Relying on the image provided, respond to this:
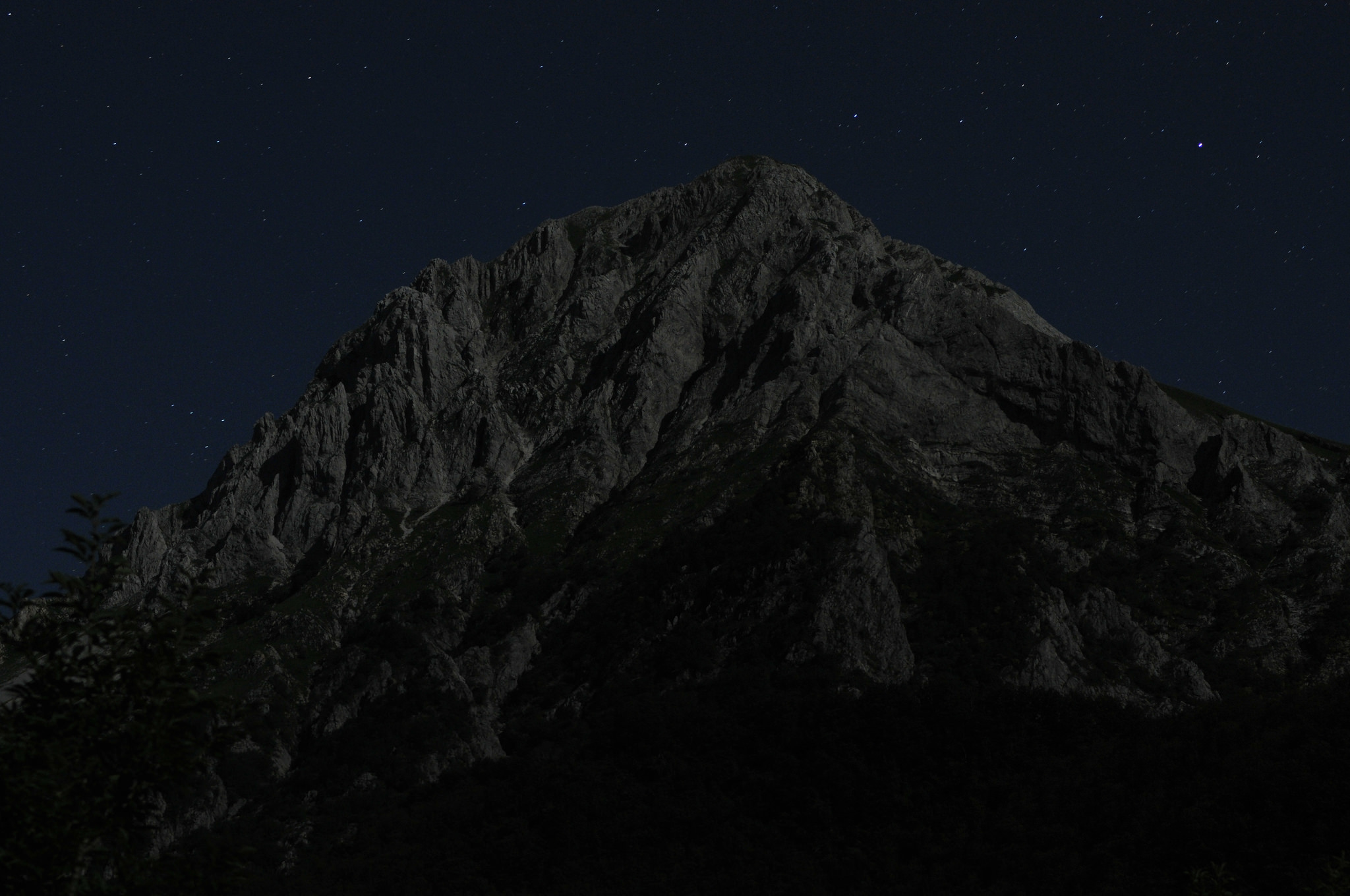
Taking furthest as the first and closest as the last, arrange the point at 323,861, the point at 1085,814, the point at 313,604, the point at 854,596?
the point at 313,604, the point at 854,596, the point at 323,861, the point at 1085,814

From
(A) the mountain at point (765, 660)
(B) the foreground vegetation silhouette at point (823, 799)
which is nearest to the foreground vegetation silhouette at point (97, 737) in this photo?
(B) the foreground vegetation silhouette at point (823, 799)

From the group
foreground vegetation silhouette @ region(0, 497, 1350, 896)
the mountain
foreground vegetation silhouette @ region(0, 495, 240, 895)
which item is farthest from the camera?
the mountain

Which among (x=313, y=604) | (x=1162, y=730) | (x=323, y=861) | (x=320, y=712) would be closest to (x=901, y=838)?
(x=1162, y=730)

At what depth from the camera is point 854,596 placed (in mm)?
164125

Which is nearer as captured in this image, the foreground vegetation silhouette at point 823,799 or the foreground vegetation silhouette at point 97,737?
the foreground vegetation silhouette at point 97,737

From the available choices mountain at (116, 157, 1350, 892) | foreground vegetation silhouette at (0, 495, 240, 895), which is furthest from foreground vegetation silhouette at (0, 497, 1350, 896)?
foreground vegetation silhouette at (0, 495, 240, 895)

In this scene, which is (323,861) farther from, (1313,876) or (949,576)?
(1313,876)

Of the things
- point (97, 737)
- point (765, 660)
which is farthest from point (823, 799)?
point (97, 737)

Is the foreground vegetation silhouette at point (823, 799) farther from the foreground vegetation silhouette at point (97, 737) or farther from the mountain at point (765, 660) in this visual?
A: the foreground vegetation silhouette at point (97, 737)

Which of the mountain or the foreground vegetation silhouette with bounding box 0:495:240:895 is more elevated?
the mountain

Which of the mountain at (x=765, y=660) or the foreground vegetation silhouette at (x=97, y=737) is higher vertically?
the mountain at (x=765, y=660)

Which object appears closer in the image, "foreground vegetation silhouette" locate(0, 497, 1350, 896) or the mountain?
"foreground vegetation silhouette" locate(0, 497, 1350, 896)

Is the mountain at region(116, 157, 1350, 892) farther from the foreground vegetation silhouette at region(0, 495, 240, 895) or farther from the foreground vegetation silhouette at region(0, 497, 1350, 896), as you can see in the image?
the foreground vegetation silhouette at region(0, 495, 240, 895)

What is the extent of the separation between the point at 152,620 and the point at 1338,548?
191 metres
